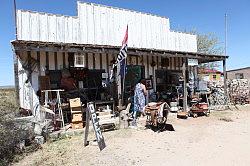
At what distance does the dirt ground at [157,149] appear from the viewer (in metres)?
8.70

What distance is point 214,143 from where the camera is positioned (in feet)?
34.5

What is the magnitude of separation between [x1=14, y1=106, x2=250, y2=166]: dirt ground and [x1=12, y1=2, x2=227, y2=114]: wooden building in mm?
3603

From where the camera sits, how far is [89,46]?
13.8 meters

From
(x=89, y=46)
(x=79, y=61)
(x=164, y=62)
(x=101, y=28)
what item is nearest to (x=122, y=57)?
(x=89, y=46)

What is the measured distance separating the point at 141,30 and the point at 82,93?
5.70 m

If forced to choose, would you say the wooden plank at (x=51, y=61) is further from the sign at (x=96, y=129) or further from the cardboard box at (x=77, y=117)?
the sign at (x=96, y=129)

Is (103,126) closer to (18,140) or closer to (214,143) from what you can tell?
(18,140)

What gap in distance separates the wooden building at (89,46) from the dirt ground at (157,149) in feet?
11.8

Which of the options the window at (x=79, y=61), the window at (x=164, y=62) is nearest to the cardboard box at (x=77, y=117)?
the window at (x=79, y=61)

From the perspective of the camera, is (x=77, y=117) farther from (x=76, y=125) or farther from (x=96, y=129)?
(x=96, y=129)

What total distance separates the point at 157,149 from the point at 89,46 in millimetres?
5791

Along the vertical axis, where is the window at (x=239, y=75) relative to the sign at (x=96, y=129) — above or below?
above

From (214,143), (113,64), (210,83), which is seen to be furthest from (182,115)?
(210,83)

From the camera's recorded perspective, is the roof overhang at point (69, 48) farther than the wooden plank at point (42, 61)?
No
